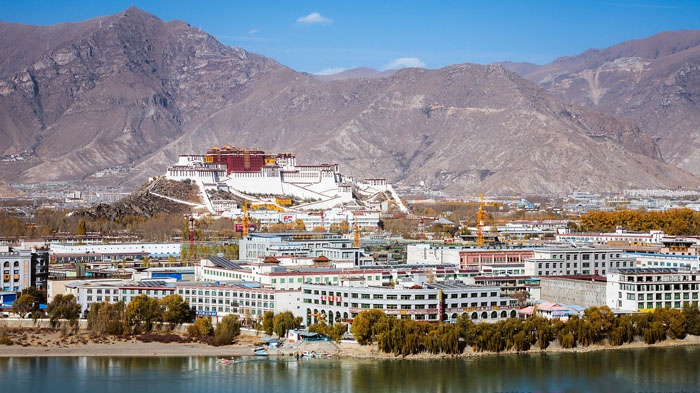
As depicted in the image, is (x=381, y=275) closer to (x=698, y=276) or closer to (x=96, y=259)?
(x=698, y=276)

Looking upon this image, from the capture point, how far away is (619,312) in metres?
46.1

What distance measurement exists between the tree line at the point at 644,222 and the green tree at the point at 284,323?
4931cm

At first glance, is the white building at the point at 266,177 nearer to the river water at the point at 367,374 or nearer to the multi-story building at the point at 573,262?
the multi-story building at the point at 573,262

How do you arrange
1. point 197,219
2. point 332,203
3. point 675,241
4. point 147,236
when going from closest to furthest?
point 675,241 < point 147,236 < point 197,219 < point 332,203

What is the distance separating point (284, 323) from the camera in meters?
44.2

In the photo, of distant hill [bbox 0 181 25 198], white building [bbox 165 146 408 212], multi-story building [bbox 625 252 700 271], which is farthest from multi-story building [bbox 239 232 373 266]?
distant hill [bbox 0 181 25 198]

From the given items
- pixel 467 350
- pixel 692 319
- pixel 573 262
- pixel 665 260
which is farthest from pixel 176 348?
pixel 665 260

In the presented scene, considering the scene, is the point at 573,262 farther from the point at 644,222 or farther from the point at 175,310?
the point at 644,222

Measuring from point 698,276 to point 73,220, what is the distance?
65118mm

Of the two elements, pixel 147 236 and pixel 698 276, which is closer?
pixel 698 276

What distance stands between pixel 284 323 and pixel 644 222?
53.4 m

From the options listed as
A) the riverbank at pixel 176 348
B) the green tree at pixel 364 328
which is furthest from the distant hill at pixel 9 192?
the green tree at pixel 364 328

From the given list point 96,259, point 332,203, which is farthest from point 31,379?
point 332,203

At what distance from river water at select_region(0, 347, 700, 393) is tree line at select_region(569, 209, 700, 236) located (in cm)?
4783
